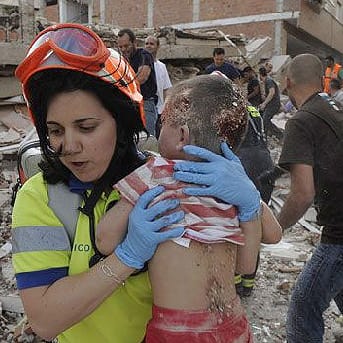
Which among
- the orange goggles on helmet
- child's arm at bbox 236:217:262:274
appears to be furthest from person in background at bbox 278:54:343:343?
the orange goggles on helmet

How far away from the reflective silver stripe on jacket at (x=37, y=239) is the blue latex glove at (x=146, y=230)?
157 millimetres

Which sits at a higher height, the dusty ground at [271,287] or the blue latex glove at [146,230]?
the blue latex glove at [146,230]

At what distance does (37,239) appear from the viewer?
3.92ft

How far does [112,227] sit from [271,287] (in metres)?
3.59

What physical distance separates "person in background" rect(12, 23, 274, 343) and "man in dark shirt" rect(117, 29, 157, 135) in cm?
454

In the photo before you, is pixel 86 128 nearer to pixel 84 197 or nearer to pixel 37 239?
pixel 84 197

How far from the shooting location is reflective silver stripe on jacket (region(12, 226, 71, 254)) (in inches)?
47.1

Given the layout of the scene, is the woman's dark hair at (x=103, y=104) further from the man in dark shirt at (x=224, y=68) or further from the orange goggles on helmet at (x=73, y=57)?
the man in dark shirt at (x=224, y=68)

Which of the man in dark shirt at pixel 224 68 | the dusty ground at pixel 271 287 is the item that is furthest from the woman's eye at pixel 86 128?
the man in dark shirt at pixel 224 68

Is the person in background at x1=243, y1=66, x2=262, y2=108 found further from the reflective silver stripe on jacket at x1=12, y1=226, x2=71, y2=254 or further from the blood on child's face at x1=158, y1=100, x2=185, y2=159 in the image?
the reflective silver stripe on jacket at x1=12, y1=226, x2=71, y2=254

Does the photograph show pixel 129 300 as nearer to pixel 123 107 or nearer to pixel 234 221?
pixel 234 221

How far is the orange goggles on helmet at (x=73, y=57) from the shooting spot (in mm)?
1234

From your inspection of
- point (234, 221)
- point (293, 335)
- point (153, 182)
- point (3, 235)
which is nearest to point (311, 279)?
point (293, 335)

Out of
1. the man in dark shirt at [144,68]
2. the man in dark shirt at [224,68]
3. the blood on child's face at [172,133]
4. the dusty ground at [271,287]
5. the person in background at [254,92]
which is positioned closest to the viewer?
the blood on child's face at [172,133]
